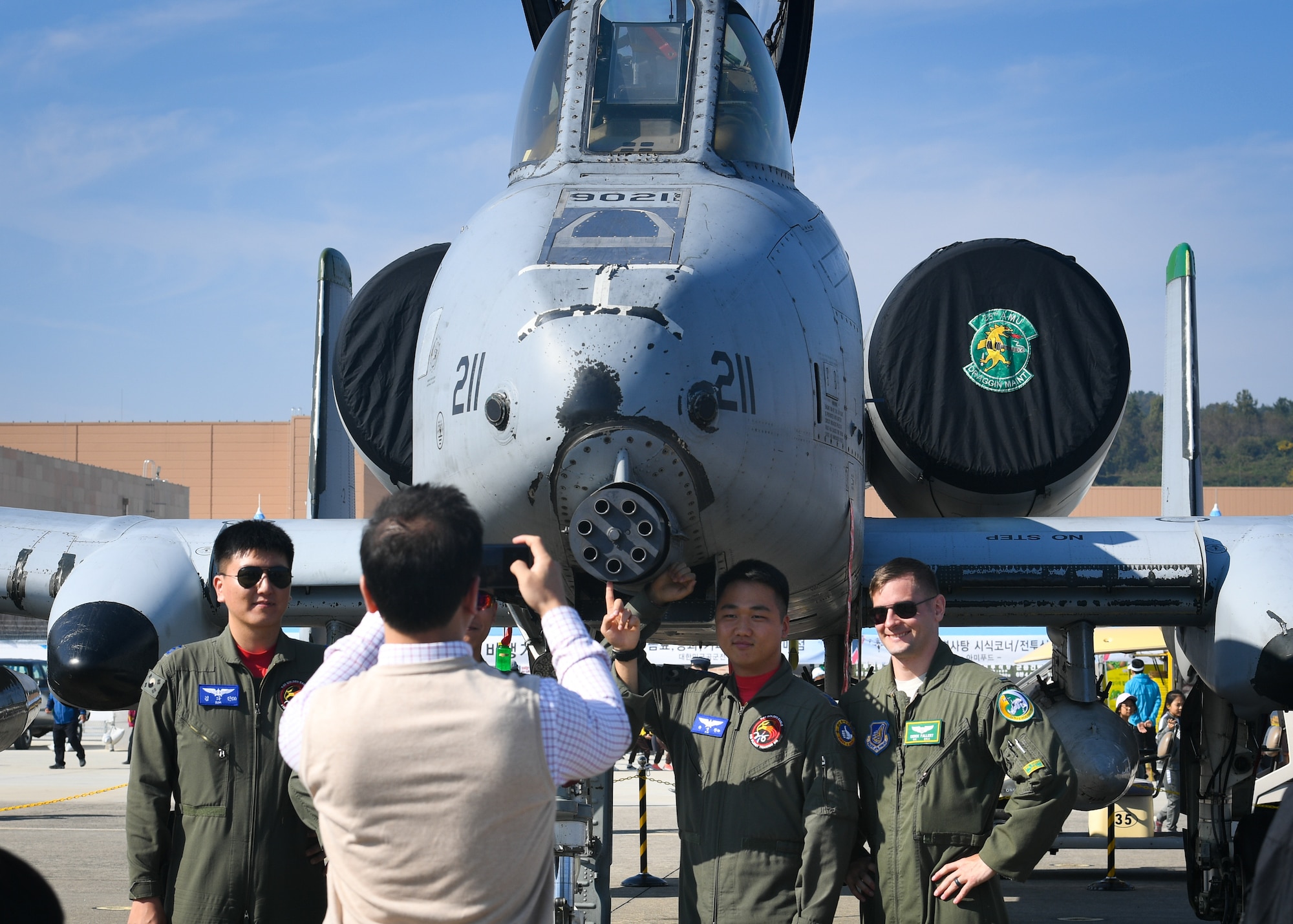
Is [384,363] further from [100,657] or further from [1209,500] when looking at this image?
[1209,500]

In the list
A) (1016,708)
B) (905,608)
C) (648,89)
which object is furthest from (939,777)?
(648,89)

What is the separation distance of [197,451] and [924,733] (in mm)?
74876

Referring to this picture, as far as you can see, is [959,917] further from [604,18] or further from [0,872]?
[604,18]

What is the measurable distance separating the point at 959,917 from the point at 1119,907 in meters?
5.57

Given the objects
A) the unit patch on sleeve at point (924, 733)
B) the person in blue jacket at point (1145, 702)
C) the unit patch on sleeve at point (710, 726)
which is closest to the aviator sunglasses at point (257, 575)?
the unit patch on sleeve at point (710, 726)

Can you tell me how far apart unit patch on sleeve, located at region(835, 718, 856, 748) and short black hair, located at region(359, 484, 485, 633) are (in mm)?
1763

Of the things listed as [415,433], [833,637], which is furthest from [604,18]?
[833,637]

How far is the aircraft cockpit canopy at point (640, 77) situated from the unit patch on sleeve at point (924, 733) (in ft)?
10.6

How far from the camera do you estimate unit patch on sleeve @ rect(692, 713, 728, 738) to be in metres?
4.14

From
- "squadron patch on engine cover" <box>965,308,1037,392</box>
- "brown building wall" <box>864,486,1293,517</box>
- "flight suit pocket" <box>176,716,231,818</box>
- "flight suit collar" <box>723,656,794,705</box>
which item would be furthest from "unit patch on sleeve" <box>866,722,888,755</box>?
"brown building wall" <box>864,486,1293,517</box>

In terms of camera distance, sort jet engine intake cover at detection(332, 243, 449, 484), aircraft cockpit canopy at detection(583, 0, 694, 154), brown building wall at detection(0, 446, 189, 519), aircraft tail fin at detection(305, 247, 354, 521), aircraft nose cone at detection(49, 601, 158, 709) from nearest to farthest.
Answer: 1. aircraft nose cone at detection(49, 601, 158, 709)
2. aircraft cockpit canopy at detection(583, 0, 694, 154)
3. jet engine intake cover at detection(332, 243, 449, 484)
4. aircraft tail fin at detection(305, 247, 354, 521)
5. brown building wall at detection(0, 446, 189, 519)

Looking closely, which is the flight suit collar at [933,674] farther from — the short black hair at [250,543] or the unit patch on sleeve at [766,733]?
the short black hair at [250,543]

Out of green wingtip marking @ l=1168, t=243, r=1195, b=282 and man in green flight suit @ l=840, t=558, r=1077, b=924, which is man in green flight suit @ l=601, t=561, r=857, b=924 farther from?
green wingtip marking @ l=1168, t=243, r=1195, b=282

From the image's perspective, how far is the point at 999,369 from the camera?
7602 millimetres
